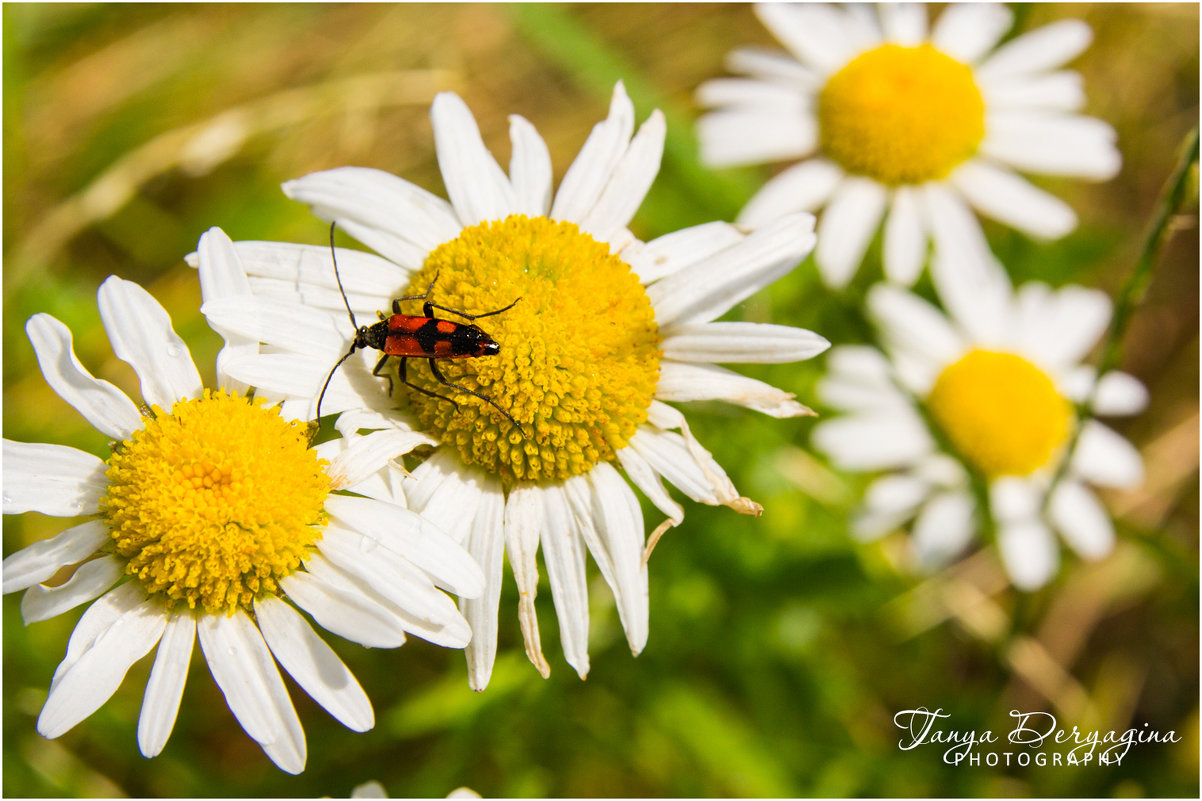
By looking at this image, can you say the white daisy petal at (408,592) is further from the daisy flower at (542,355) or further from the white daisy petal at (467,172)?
the white daisy petal at (467,172)

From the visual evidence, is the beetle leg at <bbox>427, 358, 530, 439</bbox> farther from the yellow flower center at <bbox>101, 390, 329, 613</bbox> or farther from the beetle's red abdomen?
the yellow flower center at <bbox>101, 390, 329, 613</bbox>

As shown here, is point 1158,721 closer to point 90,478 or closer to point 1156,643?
point 1156,643

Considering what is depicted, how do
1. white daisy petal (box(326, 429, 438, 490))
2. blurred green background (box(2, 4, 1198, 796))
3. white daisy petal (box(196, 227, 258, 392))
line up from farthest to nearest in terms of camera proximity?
blurred green background (box(2, 4, 1198, 796)) < white daisy petal (box(196, 227, 258, 392)) < white daisy petal (box(326, 429, 438, 490))

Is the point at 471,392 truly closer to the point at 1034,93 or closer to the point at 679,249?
the point at 679,249

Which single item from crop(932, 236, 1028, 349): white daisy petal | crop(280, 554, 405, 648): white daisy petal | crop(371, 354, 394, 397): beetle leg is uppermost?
crop(371, 354, 394, 397): beetle leg

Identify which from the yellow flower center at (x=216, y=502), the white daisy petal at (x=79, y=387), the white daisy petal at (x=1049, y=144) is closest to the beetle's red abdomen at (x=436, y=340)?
the yellow flower center at (x=216, y=502)

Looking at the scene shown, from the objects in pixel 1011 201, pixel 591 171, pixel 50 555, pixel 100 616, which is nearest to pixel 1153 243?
pixel 1011 201

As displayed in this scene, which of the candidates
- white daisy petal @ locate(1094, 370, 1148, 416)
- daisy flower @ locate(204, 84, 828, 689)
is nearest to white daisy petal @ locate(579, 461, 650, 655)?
daisy flower @ locate(204, 84, 828, 689)
